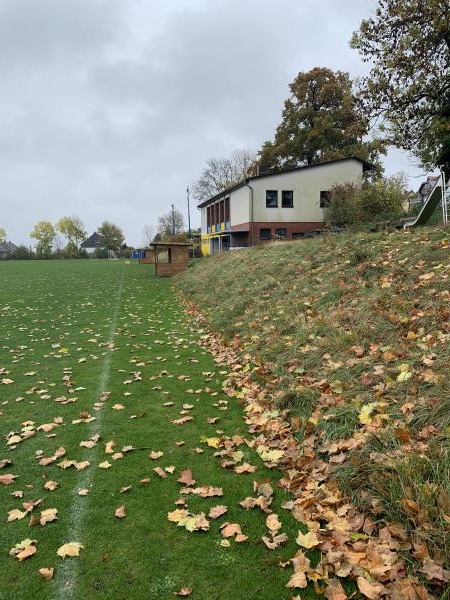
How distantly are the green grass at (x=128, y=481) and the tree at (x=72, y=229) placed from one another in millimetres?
119936

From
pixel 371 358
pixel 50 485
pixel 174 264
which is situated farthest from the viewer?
pixel 174 264

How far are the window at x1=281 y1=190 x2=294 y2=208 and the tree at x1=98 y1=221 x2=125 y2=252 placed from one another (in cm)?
7577

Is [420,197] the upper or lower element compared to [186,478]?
upper

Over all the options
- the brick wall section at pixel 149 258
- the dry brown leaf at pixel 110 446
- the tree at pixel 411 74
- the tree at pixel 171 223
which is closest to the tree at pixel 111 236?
the tree at pixel 171 223

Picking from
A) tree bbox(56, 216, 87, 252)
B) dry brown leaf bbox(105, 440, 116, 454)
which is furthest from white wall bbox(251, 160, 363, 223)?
tree bbox(56, 216, 87, 252)

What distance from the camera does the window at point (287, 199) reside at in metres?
36.1

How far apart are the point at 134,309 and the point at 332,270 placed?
752 cm

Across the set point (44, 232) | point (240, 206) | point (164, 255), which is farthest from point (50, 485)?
point (44, 232)

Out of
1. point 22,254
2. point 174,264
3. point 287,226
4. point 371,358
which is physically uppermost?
point 287,226

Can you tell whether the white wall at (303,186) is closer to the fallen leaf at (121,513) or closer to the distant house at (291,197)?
the distant house at (291,197)

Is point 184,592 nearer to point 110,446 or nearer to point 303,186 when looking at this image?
point 110,446

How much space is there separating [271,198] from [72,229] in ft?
A: 321

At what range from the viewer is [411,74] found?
15.9 m

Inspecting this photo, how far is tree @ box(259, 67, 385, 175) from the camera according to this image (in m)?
43.8
